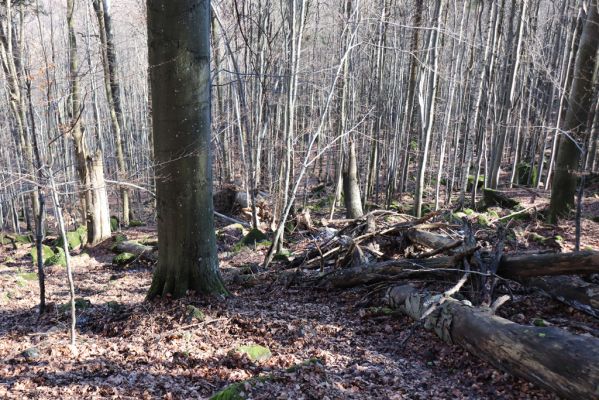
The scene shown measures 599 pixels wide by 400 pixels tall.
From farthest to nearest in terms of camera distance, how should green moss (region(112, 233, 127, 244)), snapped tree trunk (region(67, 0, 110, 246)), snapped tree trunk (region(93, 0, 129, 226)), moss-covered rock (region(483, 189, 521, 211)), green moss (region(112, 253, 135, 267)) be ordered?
1. snapped tree trunk (region(93, 0, 129, 226))
2. moss-covered rock (region(483, 189, 521, 211))
3. green moss (region(112, 233, 127, 244))
4. snapped tree trunk (region(67, 0, 110, 246))
5. green moss (region(112, 253, 135, 267))

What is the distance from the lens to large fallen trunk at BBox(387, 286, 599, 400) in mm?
2957

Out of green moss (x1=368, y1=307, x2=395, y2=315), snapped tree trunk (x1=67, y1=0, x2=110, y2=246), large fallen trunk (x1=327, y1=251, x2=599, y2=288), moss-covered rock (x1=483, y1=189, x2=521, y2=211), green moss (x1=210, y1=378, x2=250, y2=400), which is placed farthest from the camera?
moss-covered rock (x1=483, y1=189, x2=521, y2=211)

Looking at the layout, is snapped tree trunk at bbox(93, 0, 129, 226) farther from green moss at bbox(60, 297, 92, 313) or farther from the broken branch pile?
the broken branch pile

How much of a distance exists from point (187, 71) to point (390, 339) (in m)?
4.06

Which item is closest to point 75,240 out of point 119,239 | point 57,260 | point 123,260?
point 119,239

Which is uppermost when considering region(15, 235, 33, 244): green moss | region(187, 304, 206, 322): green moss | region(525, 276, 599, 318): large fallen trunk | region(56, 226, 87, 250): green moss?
region(525, 276, 599, 318): large fallen trunk

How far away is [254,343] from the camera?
4.56 m

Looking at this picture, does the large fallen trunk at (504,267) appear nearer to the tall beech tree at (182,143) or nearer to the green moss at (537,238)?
the tall beech tree at (182,143)

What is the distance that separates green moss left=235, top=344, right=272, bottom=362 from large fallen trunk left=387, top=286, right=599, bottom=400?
194cm

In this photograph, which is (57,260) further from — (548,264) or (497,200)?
(497,200)

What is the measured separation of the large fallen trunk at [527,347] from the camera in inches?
116

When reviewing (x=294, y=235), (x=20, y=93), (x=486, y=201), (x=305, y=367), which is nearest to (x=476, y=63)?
(x=486, y=201)

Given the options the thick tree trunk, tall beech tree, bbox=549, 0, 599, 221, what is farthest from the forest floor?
the thick tree trunk

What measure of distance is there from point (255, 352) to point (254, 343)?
0.34 m
